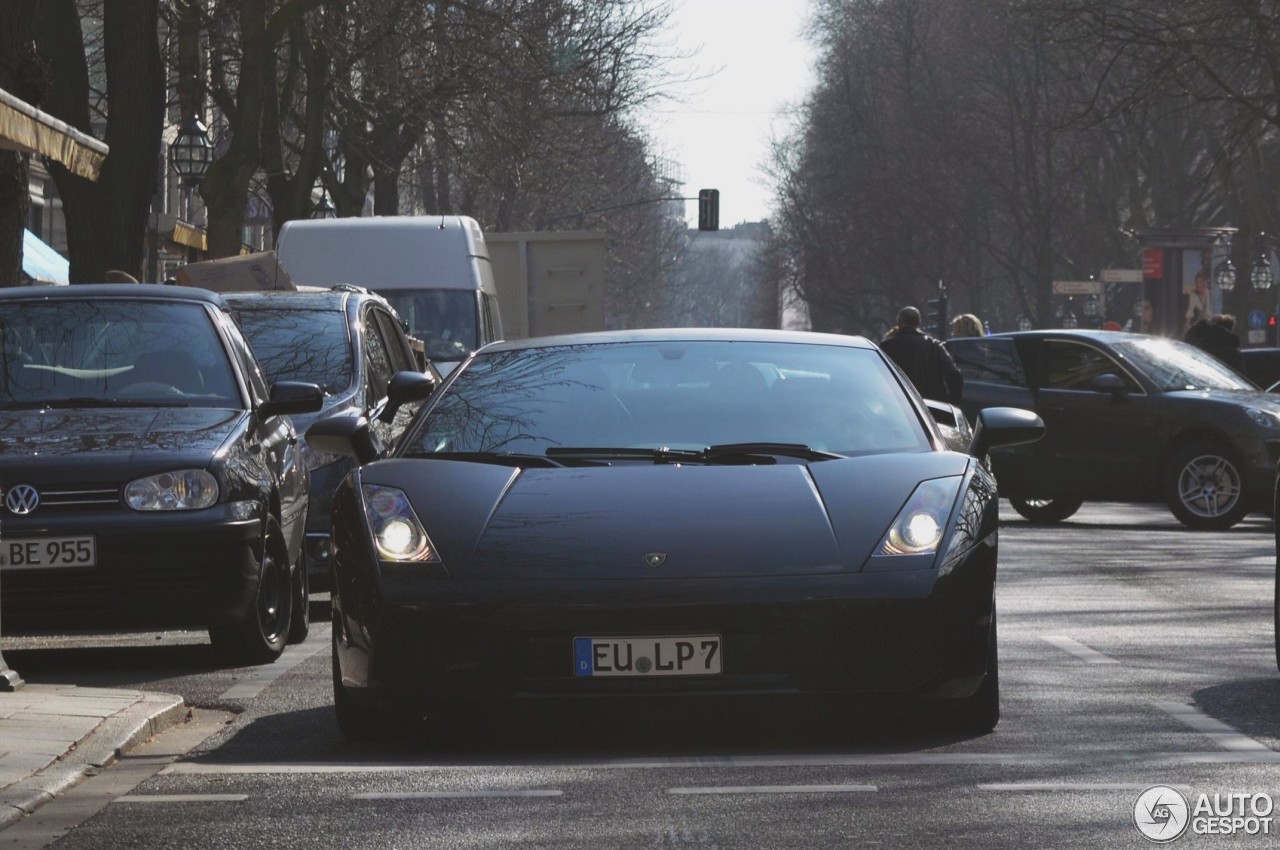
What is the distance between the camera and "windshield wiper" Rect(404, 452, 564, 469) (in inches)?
302

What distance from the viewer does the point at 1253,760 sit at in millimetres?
6875

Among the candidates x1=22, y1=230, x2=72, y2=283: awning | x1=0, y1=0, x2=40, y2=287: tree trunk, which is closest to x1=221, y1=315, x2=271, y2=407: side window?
x1=0, y1=0, x2=40, y2=287: tree trunk

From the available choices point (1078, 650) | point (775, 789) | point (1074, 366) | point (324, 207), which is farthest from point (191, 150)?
point (775, 789)

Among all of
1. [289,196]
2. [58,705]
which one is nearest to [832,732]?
[58,705]

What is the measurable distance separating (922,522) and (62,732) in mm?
2680

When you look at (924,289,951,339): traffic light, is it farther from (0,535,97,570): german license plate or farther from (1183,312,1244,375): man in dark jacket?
(0,535,97,570): german license plate

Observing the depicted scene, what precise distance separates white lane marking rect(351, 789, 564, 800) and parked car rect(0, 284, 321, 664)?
3.74 meters

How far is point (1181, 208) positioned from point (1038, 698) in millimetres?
50820

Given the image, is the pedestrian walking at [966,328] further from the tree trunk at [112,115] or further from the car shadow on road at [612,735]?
the car shadow on road at [612,735]

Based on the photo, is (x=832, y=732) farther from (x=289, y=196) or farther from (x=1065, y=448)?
(x=289, y=196)

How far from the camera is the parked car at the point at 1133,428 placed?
2036 cm

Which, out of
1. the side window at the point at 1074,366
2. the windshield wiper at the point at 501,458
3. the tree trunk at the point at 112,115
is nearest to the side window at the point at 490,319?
the tree trunk at the point at 112,115

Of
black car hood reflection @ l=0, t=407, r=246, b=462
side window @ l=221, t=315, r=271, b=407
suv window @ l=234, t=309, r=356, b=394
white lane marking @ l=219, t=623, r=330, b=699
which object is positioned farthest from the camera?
suv window @ l=234, t=309, r=356, b=394

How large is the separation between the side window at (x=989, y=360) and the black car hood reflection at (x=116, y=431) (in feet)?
40.2
